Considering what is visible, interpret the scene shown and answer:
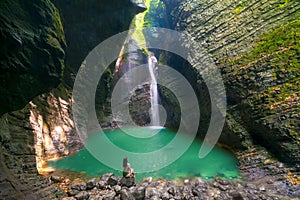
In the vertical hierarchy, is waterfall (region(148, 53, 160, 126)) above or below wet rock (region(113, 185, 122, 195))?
above

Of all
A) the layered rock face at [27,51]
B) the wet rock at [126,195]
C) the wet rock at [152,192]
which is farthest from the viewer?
the wet rock at [152,192]

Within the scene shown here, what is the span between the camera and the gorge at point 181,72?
593cm

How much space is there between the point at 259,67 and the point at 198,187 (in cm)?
790

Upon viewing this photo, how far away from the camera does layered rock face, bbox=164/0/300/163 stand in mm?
9781

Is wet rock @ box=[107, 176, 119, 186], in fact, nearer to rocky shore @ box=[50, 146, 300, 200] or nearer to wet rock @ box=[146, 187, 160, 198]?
rocky shore @ box=[50, 146, 300, 200]

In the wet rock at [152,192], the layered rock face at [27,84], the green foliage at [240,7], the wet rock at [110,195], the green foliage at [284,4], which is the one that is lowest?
the wet rock at [152,192]

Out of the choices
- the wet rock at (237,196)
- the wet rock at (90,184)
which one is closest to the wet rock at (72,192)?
the wet rock at (90,184)

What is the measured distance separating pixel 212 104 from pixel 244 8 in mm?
7293

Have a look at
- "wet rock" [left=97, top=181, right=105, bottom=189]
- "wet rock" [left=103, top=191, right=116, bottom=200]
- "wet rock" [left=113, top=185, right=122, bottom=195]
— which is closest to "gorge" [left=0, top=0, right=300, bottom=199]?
"wet rock" [left=97, top=181, right=105, bottom=189]

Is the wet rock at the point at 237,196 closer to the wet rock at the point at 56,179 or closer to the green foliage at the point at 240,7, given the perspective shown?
the wet rock at the point at 56,179

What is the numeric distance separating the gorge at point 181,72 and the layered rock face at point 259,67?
6 centimetres

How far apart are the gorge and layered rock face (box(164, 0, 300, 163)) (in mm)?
56

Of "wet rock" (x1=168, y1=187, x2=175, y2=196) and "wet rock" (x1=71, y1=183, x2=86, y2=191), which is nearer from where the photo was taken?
"wet rock" (x1=168, y1=187, x2=175, y2=196)

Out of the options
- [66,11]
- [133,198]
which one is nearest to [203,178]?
[133,198]
